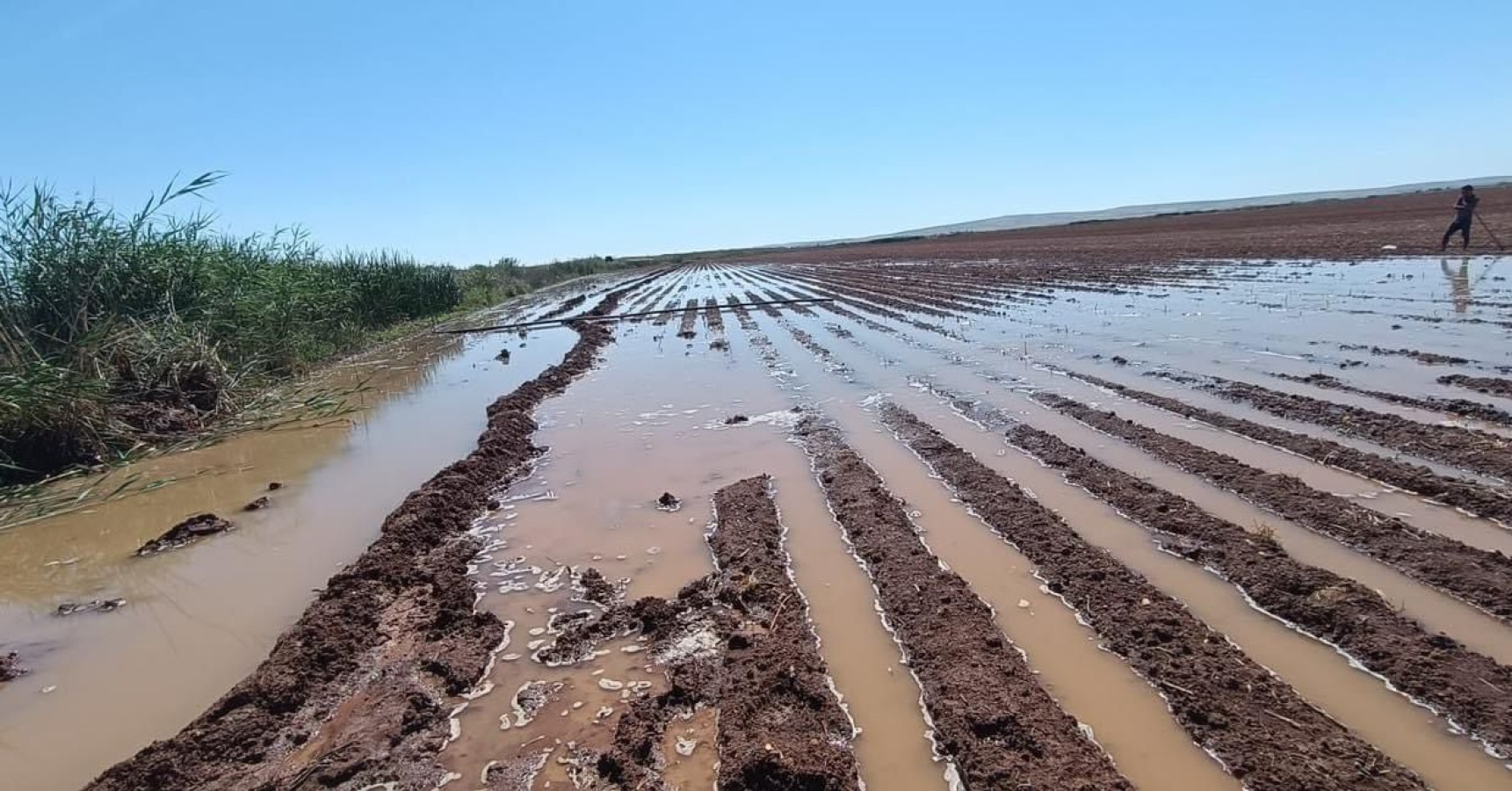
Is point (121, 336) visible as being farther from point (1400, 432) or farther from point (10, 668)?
point (1400, 432)

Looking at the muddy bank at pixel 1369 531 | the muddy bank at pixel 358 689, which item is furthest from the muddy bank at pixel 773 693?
the muddy bank at pixel 1369 531

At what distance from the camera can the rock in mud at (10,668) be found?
4221mm

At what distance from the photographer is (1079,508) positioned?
518 centimetres

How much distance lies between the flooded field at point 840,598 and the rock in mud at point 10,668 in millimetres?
90

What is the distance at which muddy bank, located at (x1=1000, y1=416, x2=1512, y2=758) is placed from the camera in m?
2.87

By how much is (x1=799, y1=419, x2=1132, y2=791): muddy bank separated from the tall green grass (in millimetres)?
8447

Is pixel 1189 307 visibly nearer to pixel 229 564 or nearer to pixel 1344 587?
pixel 1344 587

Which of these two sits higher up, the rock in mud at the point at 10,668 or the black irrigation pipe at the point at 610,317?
the black irrigation pipe at the point at 610,317

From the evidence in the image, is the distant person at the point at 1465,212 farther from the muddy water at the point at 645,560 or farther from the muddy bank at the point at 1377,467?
the muddy water at the point at 645,560

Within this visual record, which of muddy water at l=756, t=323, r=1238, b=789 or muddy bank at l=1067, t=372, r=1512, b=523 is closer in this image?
muddy water at l=756, t=323, r=1238, b=789

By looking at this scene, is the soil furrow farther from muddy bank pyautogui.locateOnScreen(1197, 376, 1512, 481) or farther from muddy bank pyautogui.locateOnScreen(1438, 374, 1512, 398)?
muddy bank pyautogui.locateOnScreen(1438, 374, 1512, 398)

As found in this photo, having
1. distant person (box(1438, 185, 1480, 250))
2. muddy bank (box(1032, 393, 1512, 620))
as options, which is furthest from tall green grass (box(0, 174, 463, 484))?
distant person (box(1438, 185, 1480, 250))

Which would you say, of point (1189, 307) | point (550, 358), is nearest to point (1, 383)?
point (550, 358)

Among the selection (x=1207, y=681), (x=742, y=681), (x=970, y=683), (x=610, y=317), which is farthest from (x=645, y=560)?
(x=610, y=317)
